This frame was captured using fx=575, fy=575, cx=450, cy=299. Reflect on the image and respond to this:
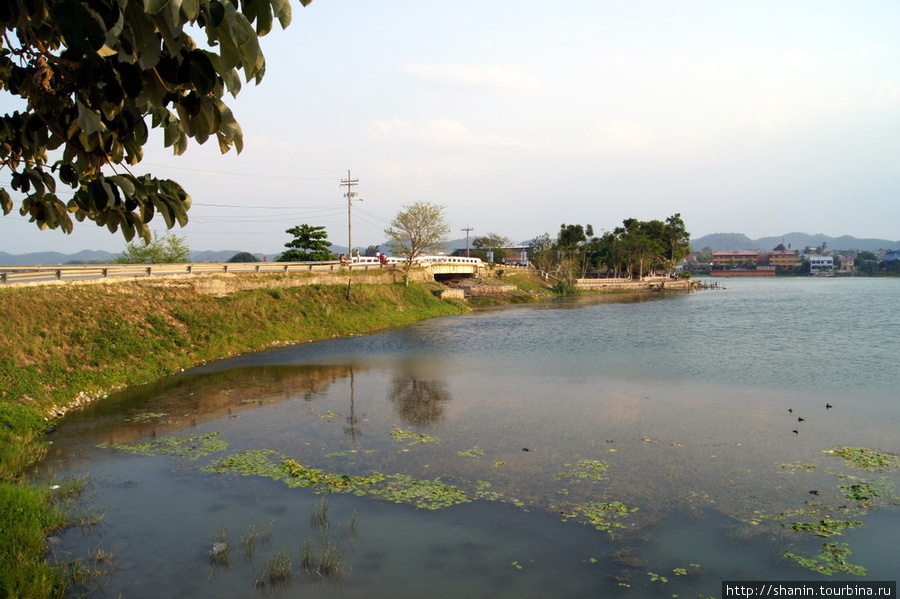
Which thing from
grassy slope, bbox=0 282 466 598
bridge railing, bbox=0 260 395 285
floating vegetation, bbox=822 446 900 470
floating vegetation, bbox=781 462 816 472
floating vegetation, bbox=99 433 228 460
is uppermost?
bridge railing, bbox=0 260 395 285

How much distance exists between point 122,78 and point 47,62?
1.34 meters

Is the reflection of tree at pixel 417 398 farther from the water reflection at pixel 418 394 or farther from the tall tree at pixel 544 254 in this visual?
the tall tree at pixel 544 254

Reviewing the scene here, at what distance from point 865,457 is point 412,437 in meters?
10.8

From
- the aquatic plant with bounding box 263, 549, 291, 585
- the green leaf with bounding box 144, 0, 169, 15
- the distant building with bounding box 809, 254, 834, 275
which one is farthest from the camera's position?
the distant building with bounding box 809, 254, 834, 275

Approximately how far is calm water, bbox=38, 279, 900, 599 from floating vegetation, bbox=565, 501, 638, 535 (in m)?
0.07

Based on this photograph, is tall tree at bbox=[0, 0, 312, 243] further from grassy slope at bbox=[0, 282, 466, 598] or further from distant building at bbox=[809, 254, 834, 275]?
distant building at bbox=[809, 254, 834, 275]

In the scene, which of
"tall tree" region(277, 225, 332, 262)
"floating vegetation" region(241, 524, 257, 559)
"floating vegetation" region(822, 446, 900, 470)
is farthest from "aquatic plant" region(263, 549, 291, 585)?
"tall tree" region(277, 225, 332, 262)

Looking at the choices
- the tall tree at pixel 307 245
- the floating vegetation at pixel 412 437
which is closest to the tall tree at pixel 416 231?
the tall tree at pixel 307 245

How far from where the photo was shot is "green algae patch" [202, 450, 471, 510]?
11406 millimetres

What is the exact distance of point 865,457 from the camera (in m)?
13.3

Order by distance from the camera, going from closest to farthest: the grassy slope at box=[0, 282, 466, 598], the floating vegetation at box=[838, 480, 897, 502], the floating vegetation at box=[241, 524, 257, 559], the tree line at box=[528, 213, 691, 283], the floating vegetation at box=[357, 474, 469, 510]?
the floating vegetation at box=[241, 524, 257, 559], the grassy slope at box=[0, 282, 466, 598], the floating vegetation at box=[838, 480, 897, 502], the floating vegetation at box=[357, 474, 469, 510], the tree line at box=[528, 213, 691, 283]

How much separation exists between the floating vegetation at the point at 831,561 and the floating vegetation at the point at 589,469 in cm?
411

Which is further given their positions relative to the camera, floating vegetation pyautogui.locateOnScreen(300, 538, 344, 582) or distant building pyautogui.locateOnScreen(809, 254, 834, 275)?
distant building pyautogui.locateOnScreen(809, 254, 834, 275)

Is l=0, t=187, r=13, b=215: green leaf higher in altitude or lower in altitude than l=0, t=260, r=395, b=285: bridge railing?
higher
